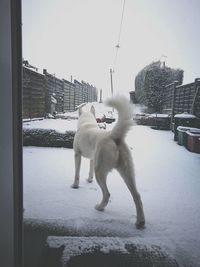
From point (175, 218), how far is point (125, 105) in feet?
2.23

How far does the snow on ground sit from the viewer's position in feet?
3.36

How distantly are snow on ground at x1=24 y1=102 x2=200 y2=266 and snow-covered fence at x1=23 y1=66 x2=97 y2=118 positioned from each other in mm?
574

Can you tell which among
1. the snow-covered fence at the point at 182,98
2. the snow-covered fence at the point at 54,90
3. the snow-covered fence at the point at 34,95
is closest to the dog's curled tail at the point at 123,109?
the snow-covered fence at the point at 182,98

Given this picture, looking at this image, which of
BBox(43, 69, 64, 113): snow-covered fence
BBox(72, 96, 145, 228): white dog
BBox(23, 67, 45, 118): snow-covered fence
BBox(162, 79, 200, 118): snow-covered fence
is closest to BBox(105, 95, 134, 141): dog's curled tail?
BBox(72, 96, 145, 228): white dog

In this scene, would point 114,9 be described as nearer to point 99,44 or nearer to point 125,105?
point 99,44

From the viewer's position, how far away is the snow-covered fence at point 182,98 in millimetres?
1911

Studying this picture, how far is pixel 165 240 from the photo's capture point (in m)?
0.98

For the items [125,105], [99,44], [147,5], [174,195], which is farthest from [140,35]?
[174,195]

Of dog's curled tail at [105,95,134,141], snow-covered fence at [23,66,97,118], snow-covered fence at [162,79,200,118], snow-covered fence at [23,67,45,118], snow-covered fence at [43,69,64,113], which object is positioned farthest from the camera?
snow-covered fence at [43,69,64,113]

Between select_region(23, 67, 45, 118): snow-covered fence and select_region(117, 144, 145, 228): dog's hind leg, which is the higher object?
select_region(23, 67, 45, 118): snow-covered fence

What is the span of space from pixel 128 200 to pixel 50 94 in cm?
187

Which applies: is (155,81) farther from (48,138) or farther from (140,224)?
(140,224)

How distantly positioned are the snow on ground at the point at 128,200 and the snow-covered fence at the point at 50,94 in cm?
57

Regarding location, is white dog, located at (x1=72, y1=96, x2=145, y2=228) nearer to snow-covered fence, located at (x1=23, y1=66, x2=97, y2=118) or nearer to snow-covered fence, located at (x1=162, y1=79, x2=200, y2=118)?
snow-covered fence, located at (x1=162, y1=79, x2=200, y2=118)
